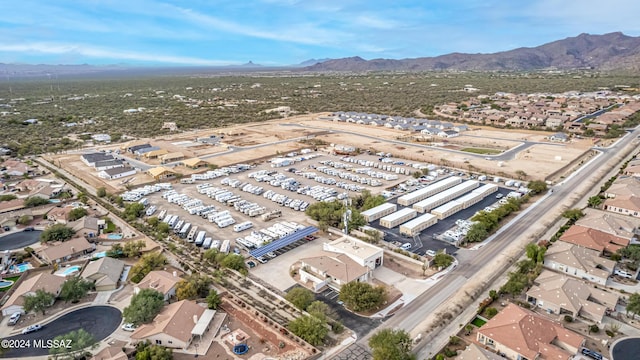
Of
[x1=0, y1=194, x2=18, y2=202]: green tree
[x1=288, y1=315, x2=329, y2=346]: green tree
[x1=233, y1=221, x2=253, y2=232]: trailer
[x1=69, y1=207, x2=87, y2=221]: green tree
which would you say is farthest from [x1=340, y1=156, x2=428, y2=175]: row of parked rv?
[x1=0, y1=194, x2=18, y2=202]: green tree

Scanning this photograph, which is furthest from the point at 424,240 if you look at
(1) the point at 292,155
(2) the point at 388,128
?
(2) the point at 388,128

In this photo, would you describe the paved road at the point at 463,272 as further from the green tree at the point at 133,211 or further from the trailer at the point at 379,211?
the green tree at the point at 133,211

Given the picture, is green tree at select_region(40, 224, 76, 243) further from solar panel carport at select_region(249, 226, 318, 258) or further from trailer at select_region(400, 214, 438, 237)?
trailer at select_region(400, 214, 438, 237)

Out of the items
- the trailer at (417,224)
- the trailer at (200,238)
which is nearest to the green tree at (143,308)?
the trailer at (200,238)

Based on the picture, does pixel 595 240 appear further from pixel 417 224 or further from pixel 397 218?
pixel 397 218

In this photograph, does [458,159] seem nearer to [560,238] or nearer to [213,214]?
[560,238]
